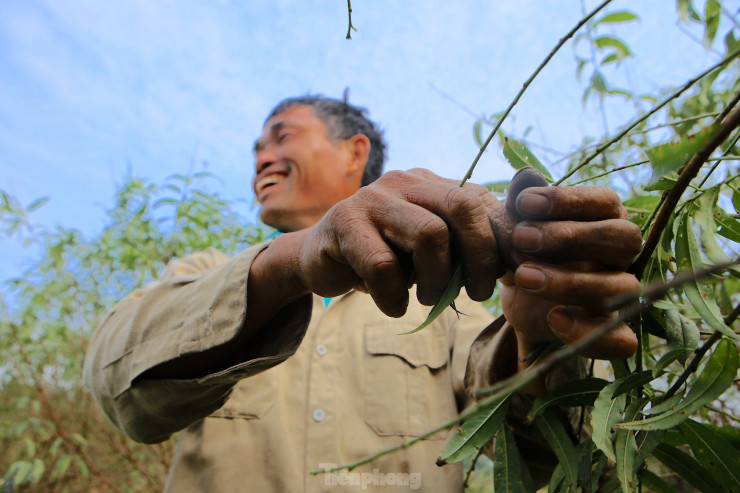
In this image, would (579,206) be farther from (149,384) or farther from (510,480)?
(149,384)

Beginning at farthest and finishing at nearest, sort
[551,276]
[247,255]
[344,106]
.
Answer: [344,106] < [247,255] < [551,276]

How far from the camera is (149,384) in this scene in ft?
4.33

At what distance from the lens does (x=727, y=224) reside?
0.82 meters

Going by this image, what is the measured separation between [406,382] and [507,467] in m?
0.84

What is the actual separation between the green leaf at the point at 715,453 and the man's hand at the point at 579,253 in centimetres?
→ 18

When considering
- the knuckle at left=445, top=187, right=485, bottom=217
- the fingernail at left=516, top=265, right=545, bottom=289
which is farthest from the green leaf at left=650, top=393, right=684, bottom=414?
the knuckle at left=445, top=187, right=485, bottom=217

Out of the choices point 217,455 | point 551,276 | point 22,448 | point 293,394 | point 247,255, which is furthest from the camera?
point 22,448

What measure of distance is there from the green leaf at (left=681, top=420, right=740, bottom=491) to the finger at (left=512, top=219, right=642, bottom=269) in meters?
0.28

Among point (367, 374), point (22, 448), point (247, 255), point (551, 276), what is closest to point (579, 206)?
point (551, 276)

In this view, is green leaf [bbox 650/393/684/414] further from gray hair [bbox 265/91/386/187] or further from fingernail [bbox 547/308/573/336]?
gray hair [bbox 265/91/386/187]

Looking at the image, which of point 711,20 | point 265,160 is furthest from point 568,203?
point 265,160

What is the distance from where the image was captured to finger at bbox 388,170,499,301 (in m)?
0.74

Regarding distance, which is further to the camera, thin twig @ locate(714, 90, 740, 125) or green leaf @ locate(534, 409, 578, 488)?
green leaf @ locate(534, 409, 578, 488)

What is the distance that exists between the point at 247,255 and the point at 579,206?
0.74 meters
